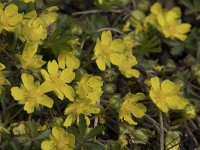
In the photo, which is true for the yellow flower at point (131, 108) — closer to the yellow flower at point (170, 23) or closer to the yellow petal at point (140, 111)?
the yellow petal at point (140, 111)

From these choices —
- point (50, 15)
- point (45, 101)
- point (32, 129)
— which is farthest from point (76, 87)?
point (50, 15)

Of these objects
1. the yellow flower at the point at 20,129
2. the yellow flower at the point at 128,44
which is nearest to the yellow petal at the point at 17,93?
the yellow flower at the point at 20,129

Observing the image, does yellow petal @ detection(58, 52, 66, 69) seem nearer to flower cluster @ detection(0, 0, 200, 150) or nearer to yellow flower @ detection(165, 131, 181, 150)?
flower cluster @ detection(0, 0, 200, 150)

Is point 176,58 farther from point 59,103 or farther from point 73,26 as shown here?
point 59,103

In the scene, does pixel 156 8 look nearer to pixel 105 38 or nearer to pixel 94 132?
pixel 105 38

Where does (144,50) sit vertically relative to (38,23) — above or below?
below

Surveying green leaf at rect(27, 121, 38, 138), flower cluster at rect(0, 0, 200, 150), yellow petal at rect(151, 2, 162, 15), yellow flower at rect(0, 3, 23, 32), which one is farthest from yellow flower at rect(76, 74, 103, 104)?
yellow petal at rect(151, 2, 162, 15)

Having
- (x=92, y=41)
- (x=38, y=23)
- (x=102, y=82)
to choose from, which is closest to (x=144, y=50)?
(x=92, y=41)
